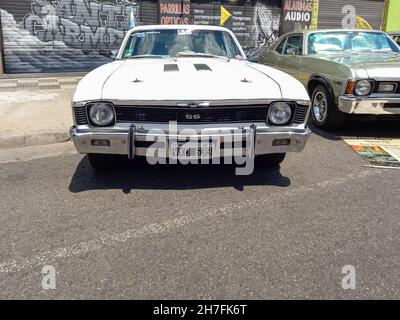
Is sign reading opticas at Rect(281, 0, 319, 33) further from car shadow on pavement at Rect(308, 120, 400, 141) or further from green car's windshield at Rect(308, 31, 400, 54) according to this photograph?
car shadow on pavement at Rect(308, 120, 400, 141)

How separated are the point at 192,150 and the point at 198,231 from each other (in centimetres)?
71

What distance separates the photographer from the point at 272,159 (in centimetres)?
430

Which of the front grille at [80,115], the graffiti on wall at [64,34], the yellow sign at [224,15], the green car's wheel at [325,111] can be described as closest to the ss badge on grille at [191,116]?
the front grille at [80,115]

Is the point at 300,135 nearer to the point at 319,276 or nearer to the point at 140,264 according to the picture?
the point at 319,276

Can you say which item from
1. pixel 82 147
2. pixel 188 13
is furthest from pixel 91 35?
pixel 82 147

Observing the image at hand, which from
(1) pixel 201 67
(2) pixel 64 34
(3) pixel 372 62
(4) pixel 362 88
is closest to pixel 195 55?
(1) pixel 201 67

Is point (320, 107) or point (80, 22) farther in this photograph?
point (80, 22)

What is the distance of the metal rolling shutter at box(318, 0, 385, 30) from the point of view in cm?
1498

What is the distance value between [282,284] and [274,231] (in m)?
0.67

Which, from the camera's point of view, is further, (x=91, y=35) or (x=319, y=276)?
(x=91, y=35)

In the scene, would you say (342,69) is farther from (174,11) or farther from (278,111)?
(174,11)

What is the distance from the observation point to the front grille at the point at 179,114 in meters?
3.38

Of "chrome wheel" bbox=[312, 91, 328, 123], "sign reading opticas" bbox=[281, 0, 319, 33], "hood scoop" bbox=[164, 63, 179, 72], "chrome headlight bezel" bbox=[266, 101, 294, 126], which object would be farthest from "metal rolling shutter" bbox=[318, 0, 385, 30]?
"chrome headlight bezel" bbox=[266, 101, 294, 126]

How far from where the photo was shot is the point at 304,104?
11.8ft
